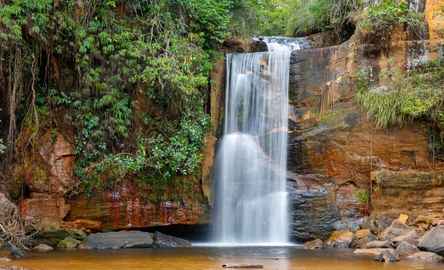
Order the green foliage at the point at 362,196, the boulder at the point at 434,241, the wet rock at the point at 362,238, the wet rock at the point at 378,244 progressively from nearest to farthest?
the boulder at the point at 434,241
the wet rock at the point at 378,244
the wet rock at the point at 362,238
the green foliage at the point at 362,196

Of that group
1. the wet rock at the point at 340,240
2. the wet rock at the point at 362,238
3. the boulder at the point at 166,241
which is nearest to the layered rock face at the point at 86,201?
the boulder at the point at 166,241

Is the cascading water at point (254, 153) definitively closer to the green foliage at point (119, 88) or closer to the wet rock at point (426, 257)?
the green foliage at point (119, 88)

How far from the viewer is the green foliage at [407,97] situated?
50.8 feet

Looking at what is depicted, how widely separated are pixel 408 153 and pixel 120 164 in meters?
7.40

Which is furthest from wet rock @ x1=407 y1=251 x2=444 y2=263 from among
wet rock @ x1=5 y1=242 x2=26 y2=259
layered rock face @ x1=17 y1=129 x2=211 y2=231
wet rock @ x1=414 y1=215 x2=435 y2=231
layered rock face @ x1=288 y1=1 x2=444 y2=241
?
wet rock @ x1=5 y1=242 x2=26 y2=259

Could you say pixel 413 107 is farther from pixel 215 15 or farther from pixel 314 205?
pixel 215 15

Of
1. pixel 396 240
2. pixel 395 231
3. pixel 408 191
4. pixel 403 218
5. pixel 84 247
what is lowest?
pixel 84 247

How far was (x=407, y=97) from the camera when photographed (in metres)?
15.7

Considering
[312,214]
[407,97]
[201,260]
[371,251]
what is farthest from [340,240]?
[201,260]

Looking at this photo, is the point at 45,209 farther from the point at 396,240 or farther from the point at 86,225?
the point at 396,240

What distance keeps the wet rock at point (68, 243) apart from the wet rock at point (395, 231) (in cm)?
711

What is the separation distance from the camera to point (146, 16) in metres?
16.6

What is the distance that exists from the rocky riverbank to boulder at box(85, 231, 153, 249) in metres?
3.97

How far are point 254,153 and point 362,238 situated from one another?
392 centimetres
